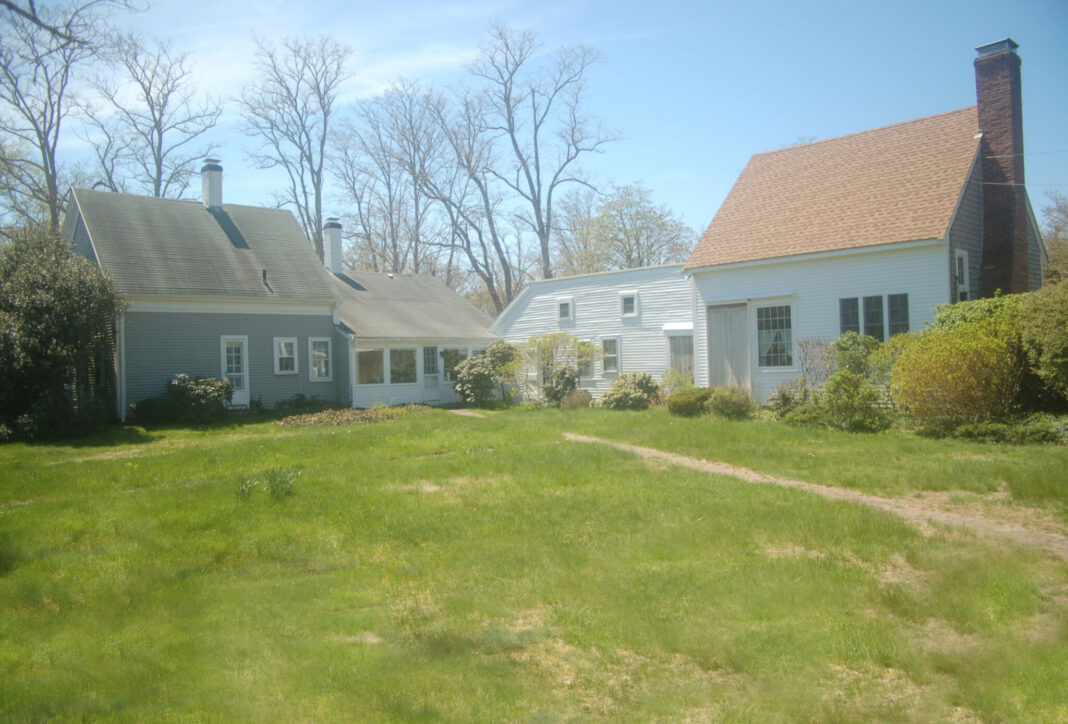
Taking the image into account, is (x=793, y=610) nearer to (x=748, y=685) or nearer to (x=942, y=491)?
(x=748, y=685)

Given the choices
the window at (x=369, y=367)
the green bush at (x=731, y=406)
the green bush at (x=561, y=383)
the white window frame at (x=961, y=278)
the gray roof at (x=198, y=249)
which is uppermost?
the gray roof at (x=198, y=249)

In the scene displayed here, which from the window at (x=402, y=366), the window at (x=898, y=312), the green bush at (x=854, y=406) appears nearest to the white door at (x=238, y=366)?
the window at (x=402, y=366)

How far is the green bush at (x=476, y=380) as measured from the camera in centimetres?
2502

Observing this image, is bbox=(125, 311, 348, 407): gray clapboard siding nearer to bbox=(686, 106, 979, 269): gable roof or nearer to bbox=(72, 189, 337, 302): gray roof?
bbox=(72, 189, 337, 302): gray roof

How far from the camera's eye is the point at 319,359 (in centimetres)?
2461

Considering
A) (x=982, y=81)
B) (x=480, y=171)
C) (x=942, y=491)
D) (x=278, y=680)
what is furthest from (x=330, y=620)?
(x=480, y=171)

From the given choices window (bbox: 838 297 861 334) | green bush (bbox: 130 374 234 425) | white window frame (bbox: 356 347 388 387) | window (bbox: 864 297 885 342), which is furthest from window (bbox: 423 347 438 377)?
window (bbox: 864 297 885 342)

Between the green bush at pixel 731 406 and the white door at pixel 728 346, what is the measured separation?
266 centimetres

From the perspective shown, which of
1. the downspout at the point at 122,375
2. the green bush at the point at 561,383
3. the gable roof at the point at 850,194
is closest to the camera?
the gable roof at the point at 850,194

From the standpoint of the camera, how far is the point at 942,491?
933 cm

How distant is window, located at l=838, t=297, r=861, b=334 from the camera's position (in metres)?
17.8

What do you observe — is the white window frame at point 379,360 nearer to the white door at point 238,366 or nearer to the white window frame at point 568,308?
the white door at point 238,366

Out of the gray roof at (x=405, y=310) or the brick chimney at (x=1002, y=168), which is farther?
the gray roof at (x=405, y=310)

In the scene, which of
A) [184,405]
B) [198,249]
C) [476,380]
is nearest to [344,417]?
[184,405]
